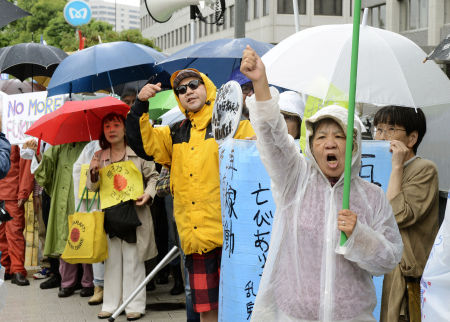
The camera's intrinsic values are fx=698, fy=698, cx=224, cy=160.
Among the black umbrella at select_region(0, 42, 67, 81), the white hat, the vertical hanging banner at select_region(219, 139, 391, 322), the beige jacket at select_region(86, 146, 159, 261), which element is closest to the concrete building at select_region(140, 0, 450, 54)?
the black umbrella at select_region(0, 42, 67, 81)

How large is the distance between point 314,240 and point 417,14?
30.1 meters

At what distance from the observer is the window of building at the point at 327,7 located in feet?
160

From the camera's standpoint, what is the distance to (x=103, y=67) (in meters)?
6.99

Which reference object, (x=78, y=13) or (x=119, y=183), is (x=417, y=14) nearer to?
(x=78, y=13)

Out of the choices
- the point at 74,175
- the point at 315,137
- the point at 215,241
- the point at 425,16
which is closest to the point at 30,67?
the point at 74,175

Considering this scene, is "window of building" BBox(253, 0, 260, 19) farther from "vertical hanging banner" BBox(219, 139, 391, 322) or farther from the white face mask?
"vertical hanging banner" BBox(219, 139, 391, 322)

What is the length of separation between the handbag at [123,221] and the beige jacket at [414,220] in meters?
Result: 3.07

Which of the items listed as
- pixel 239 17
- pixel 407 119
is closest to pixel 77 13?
pixel 239 17

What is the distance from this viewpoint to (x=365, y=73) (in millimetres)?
4176

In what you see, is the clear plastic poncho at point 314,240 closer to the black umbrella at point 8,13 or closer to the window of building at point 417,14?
the black umbrella at point 8,13

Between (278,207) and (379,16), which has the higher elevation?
(379,16)

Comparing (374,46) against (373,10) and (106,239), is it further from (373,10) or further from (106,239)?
(373,10)

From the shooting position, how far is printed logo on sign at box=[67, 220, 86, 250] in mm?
6468

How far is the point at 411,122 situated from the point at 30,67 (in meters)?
8.51
